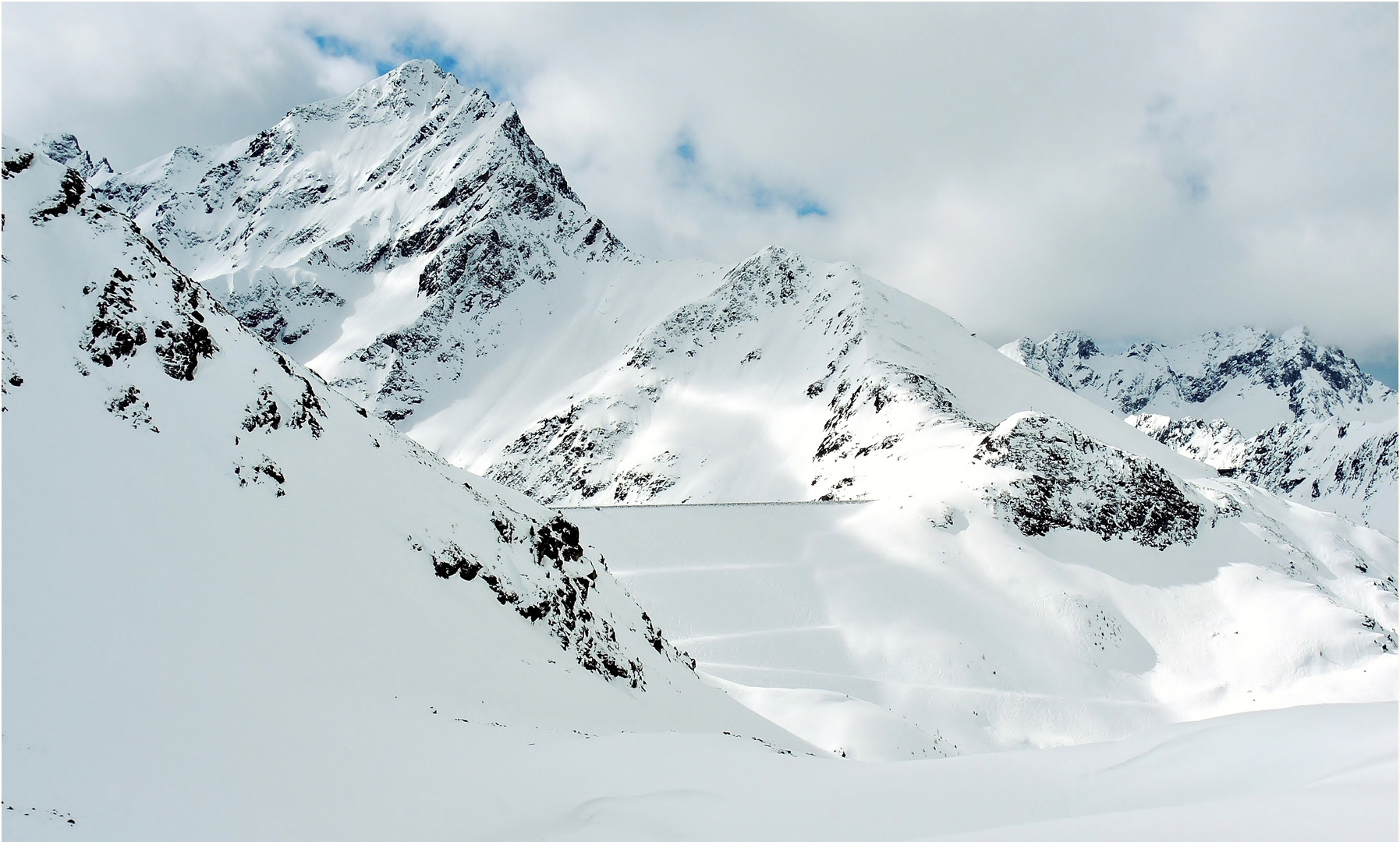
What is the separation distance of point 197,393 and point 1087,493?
38091 mm

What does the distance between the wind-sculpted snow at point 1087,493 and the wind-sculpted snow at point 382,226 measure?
9967 centimetres

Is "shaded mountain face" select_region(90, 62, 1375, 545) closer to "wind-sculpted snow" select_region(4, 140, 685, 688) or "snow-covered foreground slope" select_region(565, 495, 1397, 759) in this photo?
"snow-covered foreground slope" select_region(565, 495, 1397, 759)

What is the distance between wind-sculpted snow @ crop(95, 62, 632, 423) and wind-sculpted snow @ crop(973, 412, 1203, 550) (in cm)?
9967

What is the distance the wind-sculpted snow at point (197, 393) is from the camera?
10156 mm

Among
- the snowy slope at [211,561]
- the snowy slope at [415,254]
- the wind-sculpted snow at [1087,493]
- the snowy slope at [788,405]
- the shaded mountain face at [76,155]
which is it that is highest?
the shaded mountain face at [76,155]

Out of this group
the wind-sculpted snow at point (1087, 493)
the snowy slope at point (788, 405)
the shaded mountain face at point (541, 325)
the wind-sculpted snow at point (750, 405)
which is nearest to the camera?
the wind-sculpted snow at point (1087, 493)

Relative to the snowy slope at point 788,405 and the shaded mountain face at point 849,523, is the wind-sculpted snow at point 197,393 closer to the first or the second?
the shaded mountain face at point 849,523

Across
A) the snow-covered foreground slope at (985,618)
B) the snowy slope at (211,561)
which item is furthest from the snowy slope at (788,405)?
the snowy slope at (211,561)

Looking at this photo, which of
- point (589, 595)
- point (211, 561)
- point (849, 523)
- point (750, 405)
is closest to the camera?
point (211, 561)

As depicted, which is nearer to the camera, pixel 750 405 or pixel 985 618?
pixel 985 618

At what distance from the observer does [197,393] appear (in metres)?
11.8

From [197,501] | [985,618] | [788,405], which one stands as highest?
[788,405]

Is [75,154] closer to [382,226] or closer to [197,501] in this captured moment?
[382,226]

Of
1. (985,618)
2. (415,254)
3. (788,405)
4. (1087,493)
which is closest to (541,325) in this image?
(415,254)
